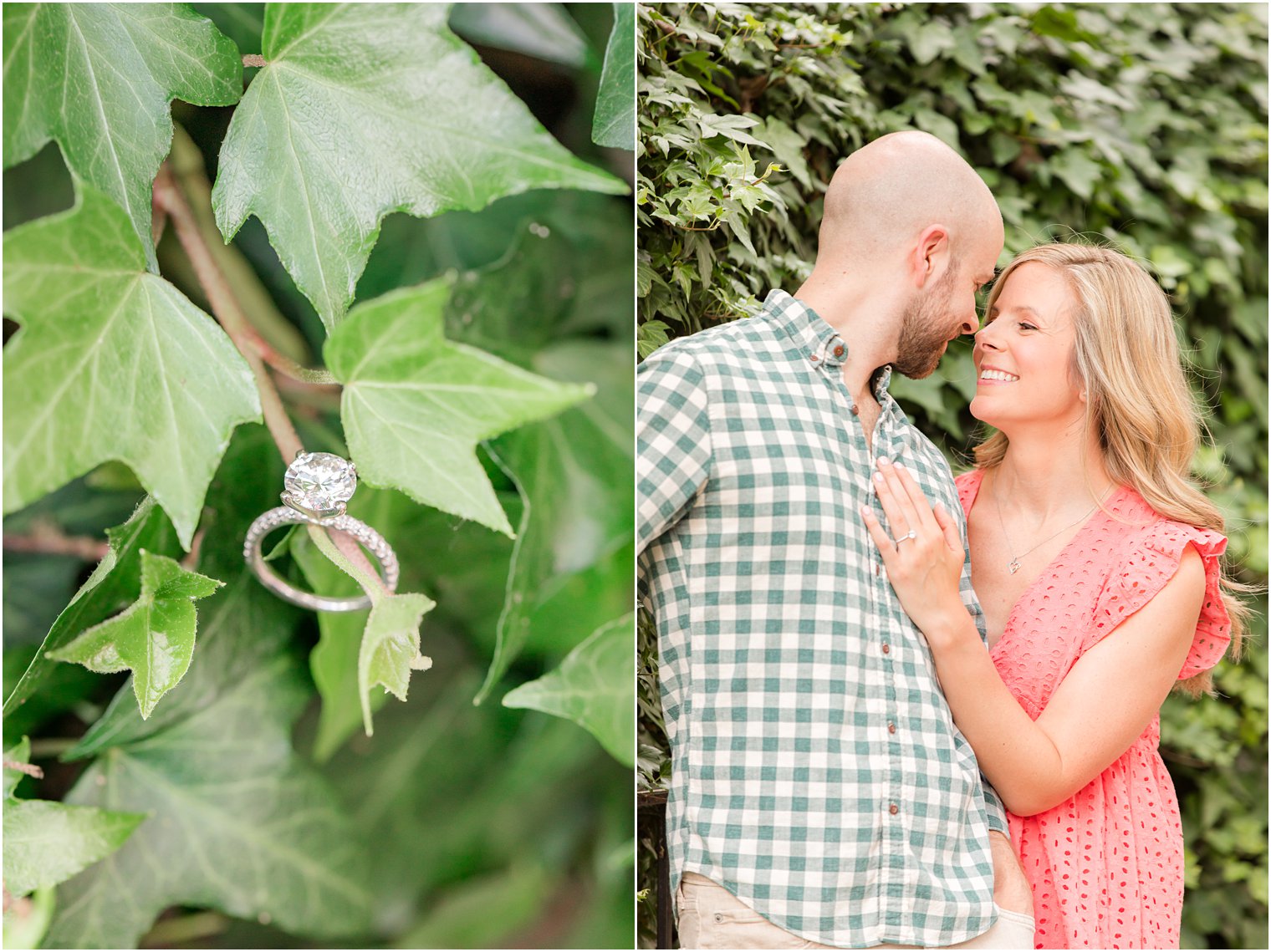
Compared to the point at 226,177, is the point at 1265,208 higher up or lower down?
lower down

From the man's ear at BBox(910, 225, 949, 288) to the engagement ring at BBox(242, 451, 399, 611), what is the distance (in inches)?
23.9

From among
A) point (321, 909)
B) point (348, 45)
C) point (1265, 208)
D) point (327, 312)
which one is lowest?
point (321, 909)

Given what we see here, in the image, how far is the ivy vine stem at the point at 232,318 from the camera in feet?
2.77

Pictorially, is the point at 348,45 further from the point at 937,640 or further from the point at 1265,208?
the point at 1265,208

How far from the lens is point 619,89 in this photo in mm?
880

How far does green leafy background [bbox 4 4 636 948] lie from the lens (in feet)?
2.67

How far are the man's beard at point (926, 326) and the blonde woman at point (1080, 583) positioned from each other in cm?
13

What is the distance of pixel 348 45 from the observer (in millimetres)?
847

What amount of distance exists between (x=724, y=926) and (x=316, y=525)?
19.9 inches

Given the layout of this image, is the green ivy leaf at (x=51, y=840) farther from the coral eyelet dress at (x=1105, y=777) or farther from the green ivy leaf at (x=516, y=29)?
the coral eyelet dress at (x=1105, y=777)

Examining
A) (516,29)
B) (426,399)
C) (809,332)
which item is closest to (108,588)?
(426,399)

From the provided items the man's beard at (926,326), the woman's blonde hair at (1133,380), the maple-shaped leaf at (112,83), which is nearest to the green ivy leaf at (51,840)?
the maple-shaped leaf at (112,83)

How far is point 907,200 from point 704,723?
574 millimetres

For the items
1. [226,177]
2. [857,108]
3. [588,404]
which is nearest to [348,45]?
[226,177]
